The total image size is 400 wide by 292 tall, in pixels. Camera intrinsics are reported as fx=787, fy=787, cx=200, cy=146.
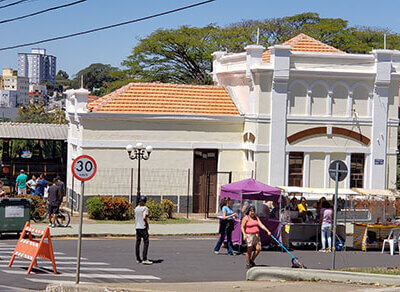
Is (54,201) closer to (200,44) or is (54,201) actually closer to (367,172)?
(367,172)

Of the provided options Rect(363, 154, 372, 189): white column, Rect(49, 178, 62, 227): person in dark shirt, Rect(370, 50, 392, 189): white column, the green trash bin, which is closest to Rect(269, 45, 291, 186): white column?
Rect(363, 154, 372, 189): white column

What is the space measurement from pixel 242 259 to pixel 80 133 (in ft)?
46.1

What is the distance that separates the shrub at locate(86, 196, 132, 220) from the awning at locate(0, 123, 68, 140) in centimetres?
1030

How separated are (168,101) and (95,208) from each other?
6.60 metres

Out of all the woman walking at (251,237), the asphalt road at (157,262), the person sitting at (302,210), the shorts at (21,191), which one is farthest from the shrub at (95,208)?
the woman walking at (251,237)

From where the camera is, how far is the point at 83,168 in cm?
1630

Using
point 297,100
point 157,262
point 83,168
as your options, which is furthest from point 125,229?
point 83,168

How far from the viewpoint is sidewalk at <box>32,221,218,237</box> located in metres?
26.3

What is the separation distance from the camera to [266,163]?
111ft

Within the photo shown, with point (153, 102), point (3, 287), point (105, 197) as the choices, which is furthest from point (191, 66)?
point (3, 287)

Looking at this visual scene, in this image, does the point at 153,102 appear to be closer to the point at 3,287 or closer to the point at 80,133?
the point at 80,133

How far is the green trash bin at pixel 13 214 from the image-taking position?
2420 cm

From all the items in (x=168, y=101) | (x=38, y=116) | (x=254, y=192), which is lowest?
(x=254, y=192)

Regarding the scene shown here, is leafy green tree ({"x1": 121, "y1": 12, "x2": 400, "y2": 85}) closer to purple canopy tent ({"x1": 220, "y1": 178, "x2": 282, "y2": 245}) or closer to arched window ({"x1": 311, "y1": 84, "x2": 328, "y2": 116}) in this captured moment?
arched window ({"x1": 311, "y1": 84, "x2": 328, "y2": 116})
